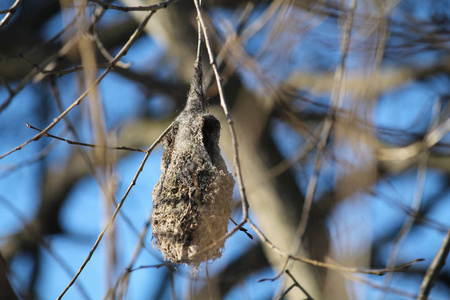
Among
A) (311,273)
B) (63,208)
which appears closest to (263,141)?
(311,273)

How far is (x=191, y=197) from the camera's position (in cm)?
151

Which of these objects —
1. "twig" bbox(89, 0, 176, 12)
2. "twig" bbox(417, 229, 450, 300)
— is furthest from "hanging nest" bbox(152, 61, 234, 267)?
"twig" bbox(417, 229, 450, 300)

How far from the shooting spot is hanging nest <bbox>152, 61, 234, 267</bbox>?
1503mm

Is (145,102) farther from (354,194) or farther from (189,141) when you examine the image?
(354,194)

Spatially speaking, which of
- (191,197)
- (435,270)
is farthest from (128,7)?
(435,270)

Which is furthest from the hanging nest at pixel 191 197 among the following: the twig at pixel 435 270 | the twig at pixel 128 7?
the twig at pixel 435 270

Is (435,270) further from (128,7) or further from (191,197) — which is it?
(128,7)

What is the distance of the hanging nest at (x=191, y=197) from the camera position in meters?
1.50

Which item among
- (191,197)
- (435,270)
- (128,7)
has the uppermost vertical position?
(128,7)

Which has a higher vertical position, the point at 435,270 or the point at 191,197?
the point at 191,197

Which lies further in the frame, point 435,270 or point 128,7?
point 435,270

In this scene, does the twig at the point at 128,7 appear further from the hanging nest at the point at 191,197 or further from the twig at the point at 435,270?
the twig at the point at 435,270

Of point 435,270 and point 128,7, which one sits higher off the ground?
point 128,7

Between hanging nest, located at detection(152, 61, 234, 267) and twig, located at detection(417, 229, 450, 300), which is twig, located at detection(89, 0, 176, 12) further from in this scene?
twig, located at detection(417, 229, 450, 300)
